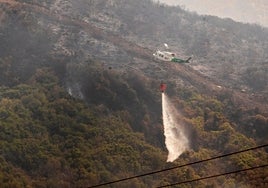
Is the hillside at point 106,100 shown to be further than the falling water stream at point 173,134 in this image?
No

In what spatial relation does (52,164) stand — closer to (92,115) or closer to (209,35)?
(92,115)

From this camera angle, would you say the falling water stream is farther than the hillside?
Yes

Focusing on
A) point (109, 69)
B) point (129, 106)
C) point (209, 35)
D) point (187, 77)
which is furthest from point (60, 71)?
point (209, 35)

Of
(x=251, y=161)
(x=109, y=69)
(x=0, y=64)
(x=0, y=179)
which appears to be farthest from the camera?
(x=109, y=69)

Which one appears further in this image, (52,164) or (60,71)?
(60,71)

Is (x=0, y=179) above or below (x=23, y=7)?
below

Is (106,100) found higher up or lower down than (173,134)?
higher up

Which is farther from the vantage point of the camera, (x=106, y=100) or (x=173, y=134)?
(x=106, y=100)

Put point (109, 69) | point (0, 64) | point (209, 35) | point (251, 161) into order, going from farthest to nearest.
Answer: point (209, 35) < point (109, 69) < point (0, 64) < point (251, 161)
